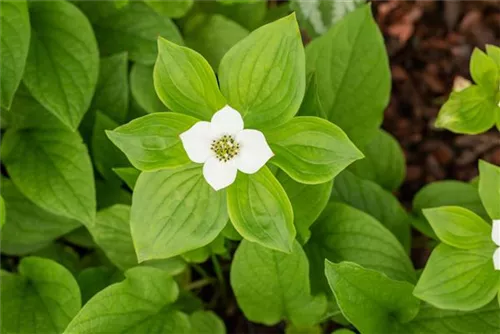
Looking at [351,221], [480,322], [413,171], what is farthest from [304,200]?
[413,171]

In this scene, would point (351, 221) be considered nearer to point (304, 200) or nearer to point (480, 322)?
point (304, 200)

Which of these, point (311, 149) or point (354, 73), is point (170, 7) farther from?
point (311, 149)

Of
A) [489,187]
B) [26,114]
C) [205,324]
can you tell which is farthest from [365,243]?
[26,114]

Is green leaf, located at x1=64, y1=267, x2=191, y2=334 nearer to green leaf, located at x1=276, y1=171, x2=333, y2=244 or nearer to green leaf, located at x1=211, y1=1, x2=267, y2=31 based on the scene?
green leaf, located at x1=276, y1=171, x2=333, y2=244

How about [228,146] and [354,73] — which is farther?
[354,73]

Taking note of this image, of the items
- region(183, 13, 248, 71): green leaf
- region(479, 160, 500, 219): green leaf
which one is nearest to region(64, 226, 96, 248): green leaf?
region(183, 13, 248, 71): green leaf

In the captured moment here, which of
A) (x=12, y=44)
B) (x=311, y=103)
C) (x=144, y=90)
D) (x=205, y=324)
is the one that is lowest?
(x=205, y=324)

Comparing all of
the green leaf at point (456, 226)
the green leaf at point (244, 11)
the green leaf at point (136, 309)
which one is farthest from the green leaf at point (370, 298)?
the green leaf at point (244, 11)
